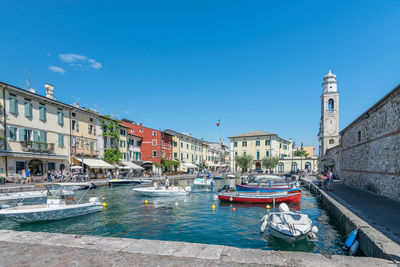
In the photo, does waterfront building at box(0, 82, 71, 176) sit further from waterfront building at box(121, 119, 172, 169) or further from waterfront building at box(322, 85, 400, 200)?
waterfront building at box(322, 85, 400, 200)

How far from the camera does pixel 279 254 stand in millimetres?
5453

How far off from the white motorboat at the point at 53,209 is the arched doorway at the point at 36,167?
1757 cm

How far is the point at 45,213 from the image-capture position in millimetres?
13367

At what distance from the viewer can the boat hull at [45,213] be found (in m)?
12.6

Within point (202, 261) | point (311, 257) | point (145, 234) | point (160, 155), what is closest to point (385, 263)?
point (311, 257)

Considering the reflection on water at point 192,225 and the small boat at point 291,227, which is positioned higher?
the small boat at point 291,227

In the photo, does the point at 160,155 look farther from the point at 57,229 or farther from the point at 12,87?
the point at 57,229

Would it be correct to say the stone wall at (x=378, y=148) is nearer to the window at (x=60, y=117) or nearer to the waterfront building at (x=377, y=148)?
the waterfront building at (x=377, y=148)

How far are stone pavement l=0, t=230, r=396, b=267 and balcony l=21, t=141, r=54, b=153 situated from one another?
25.8 metres

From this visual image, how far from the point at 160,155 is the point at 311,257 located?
52.3 meters

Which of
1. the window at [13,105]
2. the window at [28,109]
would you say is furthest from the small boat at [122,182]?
the window at [13,105]

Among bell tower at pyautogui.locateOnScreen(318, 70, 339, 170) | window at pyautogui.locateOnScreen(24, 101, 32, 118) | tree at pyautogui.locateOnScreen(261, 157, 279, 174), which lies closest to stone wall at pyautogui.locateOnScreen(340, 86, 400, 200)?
bell tower at pyautogui.locateOnScreen(318, 70, 339, 170)

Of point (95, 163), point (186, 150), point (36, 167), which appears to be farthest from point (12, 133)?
point (186, 150)

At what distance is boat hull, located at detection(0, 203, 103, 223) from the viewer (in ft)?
41.3
